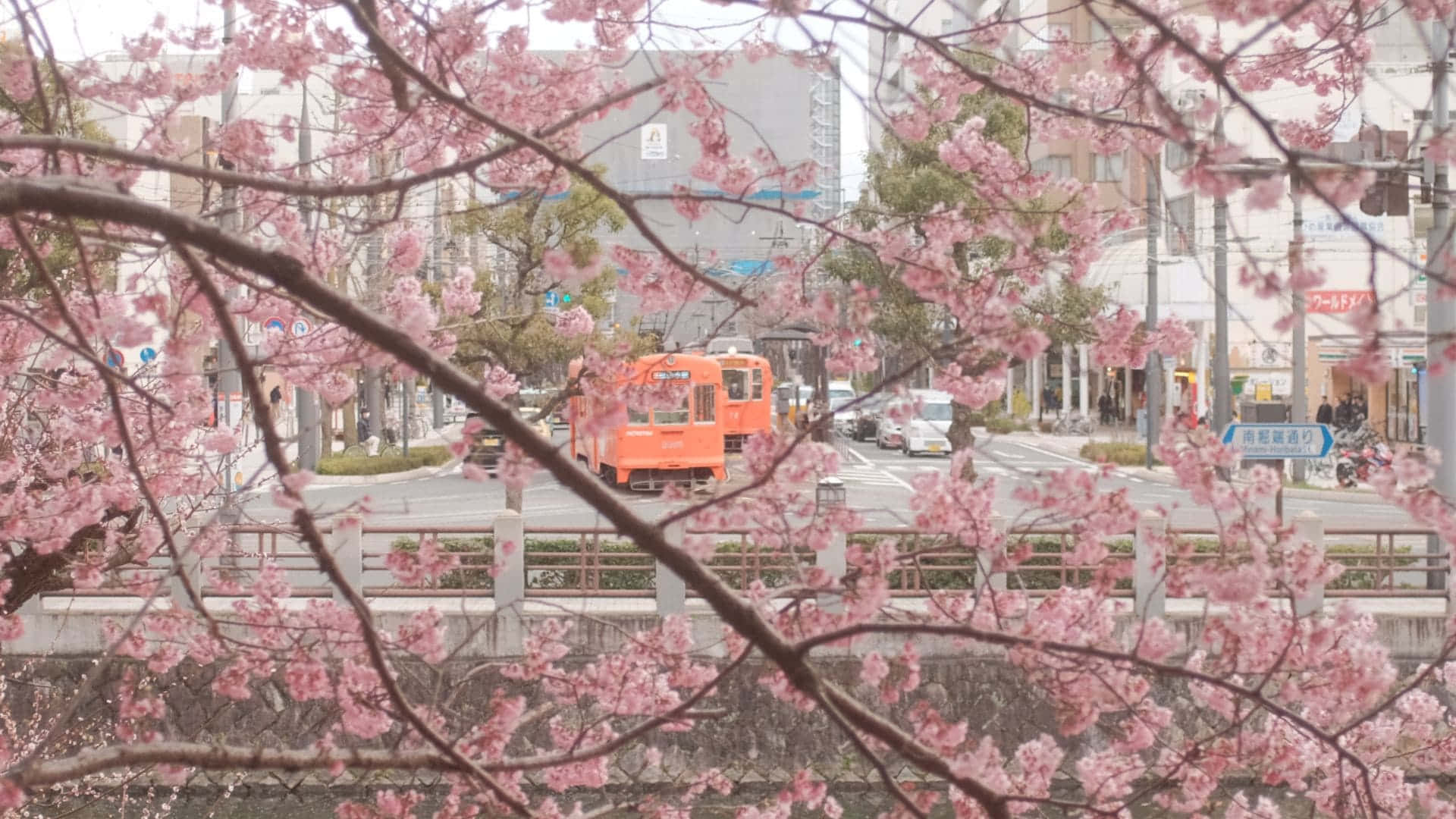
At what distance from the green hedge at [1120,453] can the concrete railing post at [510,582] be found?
17.0m

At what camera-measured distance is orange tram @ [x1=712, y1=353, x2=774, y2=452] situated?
91.6 feet

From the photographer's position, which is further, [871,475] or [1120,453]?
[1120,453]

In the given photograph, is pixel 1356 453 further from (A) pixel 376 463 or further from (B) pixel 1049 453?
(A) pixel 376 463

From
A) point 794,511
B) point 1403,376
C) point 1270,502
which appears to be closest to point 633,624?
point 1270,502

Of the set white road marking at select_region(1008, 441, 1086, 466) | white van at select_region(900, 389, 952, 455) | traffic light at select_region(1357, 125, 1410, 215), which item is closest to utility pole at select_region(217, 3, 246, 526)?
traffic light at select_region(1357, 125, 1410, 215)

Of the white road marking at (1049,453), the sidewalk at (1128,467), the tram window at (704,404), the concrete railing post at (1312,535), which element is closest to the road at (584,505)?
the sidewalk at (1128,467)

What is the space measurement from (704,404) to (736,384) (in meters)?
5.34

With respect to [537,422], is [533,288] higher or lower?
higher

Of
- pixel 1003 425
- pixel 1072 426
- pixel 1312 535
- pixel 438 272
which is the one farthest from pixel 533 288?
pixel 1003 425

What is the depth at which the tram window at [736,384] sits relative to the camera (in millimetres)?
27969

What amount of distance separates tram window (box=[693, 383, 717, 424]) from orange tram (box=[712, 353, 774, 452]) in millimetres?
4777

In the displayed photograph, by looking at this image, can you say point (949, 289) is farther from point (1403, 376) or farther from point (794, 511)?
point (1403, 376)

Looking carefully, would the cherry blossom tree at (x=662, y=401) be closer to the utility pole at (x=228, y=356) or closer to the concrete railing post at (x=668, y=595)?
the utility pole at (x=228, y=356)

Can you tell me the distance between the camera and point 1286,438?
11.1 metres
